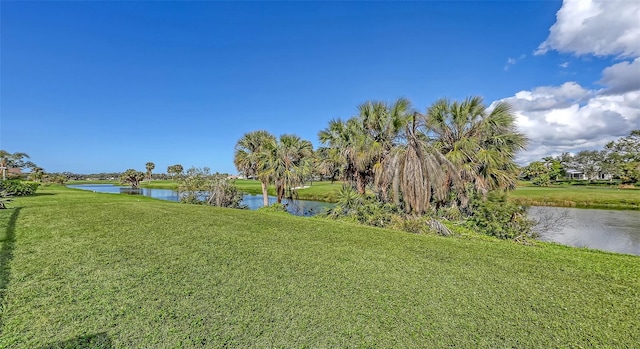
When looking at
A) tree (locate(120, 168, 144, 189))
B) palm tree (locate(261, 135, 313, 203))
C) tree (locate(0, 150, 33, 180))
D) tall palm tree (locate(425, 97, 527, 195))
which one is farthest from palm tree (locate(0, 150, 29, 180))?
tall palm tree (locate(425, 97, 527, 195))

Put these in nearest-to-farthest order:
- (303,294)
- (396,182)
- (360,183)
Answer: (303,294) → (396,182) → (360,183)

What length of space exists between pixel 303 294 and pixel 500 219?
7.54 metres

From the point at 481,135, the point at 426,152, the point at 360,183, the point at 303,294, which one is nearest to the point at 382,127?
the point at 360,183

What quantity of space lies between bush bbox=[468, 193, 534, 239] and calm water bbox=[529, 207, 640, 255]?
8.75 feet

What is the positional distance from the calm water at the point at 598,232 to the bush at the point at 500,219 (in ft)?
8.75

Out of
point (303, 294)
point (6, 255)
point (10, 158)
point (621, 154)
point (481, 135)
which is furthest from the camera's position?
point (621, 154)

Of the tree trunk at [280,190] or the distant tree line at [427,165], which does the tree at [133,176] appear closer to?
the tree trunk at [280,190]

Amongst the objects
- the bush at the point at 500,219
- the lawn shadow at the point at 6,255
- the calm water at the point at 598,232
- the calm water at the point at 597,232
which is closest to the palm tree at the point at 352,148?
the calm water at the point at 597,232

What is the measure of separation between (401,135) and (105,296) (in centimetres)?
924

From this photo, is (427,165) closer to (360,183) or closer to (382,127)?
(382,127)

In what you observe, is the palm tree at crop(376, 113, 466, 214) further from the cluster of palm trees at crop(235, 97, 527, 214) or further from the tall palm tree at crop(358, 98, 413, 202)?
the tall palm tree at crop(358, 98, 413, 202)

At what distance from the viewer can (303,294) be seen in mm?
3156

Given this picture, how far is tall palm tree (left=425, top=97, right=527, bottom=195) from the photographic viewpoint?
32.2 ft

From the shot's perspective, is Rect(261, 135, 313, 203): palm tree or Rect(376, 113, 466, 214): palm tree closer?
Rect(376, 113, 466, 214): palm tree
